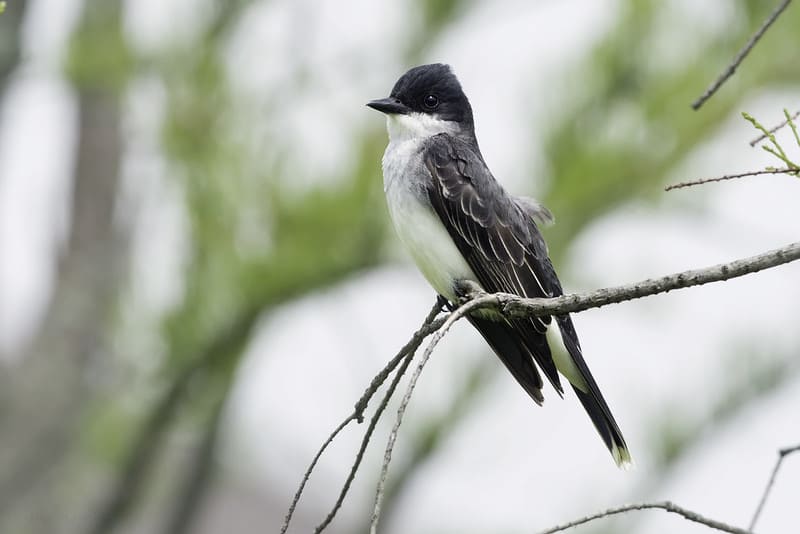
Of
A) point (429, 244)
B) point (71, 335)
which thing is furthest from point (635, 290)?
point (71, 335)

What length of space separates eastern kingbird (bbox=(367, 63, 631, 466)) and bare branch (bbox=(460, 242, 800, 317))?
1018 mm

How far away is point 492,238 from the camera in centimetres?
441

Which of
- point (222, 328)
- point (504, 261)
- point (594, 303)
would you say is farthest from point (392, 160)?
point (222, 328)

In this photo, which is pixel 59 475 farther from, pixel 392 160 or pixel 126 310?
pixel 392 160

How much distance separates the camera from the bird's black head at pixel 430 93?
193 inches

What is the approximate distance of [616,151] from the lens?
7684mm

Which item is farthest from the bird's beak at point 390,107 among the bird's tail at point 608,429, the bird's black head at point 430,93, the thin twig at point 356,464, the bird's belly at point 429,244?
the thin twig at point 356,464

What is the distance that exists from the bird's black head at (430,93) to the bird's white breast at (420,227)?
1.24 ft

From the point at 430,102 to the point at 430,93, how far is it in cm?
4

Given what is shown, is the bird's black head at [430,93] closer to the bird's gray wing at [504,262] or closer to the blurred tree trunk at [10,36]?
the bird's gray wing at [504,262]

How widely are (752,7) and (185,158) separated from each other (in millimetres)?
3813

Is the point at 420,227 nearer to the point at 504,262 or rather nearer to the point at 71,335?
the point at 504,262

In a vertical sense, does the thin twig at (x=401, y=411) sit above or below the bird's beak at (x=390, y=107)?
below

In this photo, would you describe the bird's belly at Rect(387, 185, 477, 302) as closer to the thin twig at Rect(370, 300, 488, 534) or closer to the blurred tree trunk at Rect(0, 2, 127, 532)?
the thin twig at Rect(370, 300, 488, 534)
